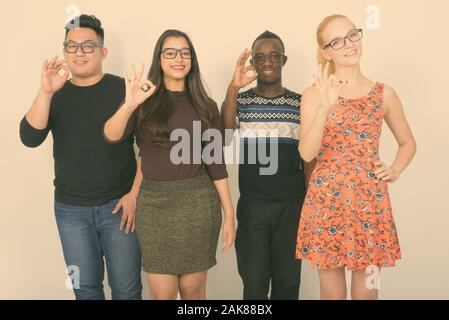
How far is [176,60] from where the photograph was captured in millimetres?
2232

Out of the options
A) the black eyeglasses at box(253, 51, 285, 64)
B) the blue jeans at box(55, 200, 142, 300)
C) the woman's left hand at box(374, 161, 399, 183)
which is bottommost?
the blue jeans at box(55, 200, 142, 300)

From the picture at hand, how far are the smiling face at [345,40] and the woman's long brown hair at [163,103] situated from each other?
1.95 feet

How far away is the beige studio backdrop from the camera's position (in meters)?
3.10

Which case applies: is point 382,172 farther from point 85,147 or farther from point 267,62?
point 85,147

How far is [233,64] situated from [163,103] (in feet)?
3.29

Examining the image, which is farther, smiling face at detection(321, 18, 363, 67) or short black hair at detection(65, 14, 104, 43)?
short black hair at detection(65, 14, 104, 43)

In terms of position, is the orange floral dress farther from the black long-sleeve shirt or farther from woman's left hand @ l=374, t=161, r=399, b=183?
the black long-sleeve shirt

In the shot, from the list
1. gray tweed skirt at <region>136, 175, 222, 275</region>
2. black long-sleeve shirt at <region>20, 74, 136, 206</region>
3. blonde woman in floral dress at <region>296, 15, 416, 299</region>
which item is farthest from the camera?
black long-sleeve shirt at <region>20, 74, 136, 206</region>

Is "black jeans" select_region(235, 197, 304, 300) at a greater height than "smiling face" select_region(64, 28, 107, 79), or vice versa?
"smiling face" select_region(64, 28, 107, 79)

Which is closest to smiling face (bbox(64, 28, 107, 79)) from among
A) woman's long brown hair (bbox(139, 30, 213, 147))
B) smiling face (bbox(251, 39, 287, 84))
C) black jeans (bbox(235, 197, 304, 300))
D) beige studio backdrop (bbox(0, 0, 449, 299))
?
woman's long brown hair (bbox(139, 30, 213, 147))

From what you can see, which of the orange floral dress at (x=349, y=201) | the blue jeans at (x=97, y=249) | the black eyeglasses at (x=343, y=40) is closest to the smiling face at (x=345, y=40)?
the black eyeglasses at (x=343, y=40)

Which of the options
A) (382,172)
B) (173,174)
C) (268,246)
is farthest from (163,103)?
(382,172)

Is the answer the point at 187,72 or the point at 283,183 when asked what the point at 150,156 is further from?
the point at 283,183

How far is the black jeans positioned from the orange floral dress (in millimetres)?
293
